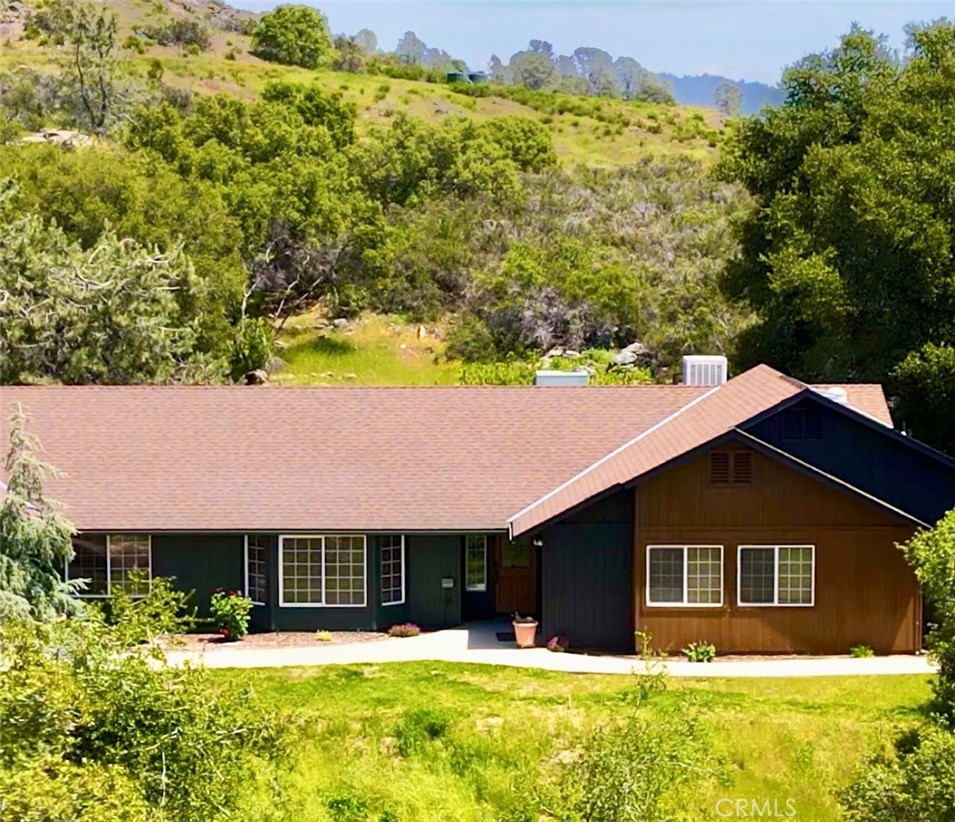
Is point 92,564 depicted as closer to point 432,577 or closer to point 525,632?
point 432,577

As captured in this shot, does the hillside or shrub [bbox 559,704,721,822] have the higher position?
the hillside

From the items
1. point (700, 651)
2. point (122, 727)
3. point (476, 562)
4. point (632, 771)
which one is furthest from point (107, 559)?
point (632, 771)

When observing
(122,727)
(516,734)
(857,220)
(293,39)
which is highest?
(293,39)

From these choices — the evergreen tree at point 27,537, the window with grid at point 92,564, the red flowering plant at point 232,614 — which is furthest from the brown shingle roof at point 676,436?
the evergreen tree at point 27,537

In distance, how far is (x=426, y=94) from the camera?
92.3m

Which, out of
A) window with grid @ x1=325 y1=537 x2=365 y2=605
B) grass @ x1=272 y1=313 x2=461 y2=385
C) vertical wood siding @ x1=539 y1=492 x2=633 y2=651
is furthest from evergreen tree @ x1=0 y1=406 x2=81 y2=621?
grass @ x1=272 y1=313 x2=461 y2=385

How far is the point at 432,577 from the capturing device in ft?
79.8

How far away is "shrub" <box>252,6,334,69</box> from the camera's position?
99.8 m

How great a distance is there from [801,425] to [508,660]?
6553mm

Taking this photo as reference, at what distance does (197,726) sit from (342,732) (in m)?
6.81

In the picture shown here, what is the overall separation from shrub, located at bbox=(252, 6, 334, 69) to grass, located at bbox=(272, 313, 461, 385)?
52.4m

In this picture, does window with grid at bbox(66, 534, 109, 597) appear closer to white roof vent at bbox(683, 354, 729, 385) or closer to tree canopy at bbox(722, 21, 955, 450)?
white roof vent at bbox(683, 354, 729, 385)

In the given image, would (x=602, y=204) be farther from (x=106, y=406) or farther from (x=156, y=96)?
(x=106, y=406)

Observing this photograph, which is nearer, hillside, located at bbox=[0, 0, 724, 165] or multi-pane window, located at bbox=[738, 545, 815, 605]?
multi-pane window, located at bbox=[738, 545, 815, 605]
